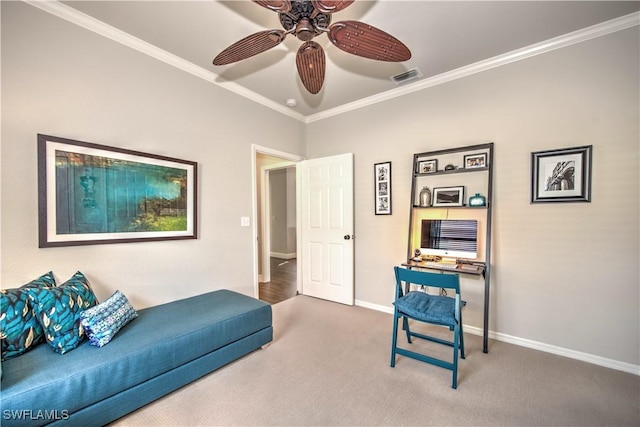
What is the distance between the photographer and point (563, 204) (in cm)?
232

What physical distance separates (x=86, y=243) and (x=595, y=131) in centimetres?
419

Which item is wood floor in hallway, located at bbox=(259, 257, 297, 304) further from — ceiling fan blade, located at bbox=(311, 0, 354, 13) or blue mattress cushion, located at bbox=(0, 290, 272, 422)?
ceiling fan blade, located at bbox=(311, 0, 354, 13)

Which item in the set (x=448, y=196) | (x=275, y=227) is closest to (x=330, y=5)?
(x=448, y=196)

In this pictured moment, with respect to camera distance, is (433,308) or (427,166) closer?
(433,308)

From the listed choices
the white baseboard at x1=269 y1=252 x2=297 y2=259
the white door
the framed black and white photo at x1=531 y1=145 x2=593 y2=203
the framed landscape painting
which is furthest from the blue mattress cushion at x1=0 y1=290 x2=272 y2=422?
the white baseboard at x1=269 y1=252 x2=297 y2=259

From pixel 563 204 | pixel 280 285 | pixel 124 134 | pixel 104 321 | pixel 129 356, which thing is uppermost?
pixel 124 134

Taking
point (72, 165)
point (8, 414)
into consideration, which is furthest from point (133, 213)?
point (8, 414)

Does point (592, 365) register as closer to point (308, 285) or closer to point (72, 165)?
point (308, 285)

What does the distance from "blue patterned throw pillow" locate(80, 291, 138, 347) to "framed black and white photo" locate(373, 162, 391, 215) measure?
274 centimetres

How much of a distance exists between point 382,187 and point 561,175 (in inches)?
66.1

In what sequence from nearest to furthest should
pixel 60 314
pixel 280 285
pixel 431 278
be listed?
pixel 60 314 → pixel 431 278 → pixel 280 285

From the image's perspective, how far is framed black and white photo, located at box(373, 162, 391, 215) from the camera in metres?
3.31

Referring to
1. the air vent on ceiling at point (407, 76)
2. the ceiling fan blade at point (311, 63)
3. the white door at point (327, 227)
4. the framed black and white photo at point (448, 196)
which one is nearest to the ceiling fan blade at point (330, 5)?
the ceiling fan blade at point (311, 63)

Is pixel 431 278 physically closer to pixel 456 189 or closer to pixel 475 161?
pixel 456 189
